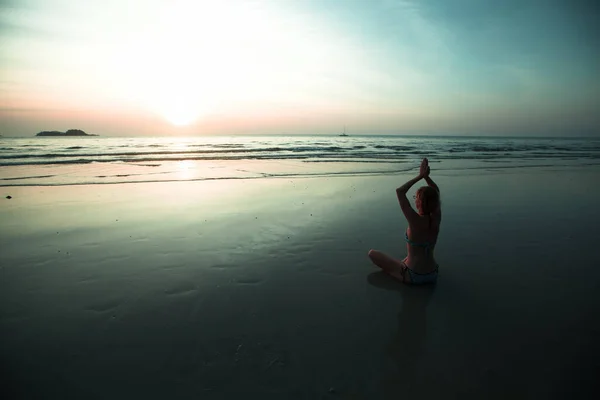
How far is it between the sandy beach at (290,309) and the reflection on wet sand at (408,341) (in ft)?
0.05

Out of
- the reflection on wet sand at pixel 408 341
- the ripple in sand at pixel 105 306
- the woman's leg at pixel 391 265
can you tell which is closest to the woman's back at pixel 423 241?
the woman's leg at pixel 391 265

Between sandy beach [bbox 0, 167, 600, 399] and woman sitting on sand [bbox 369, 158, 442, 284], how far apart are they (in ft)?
0.90

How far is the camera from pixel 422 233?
4066mm

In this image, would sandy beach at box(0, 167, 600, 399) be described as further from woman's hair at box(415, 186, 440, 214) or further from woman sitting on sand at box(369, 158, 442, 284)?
woman's hair at box(415, 186, 440, 214)

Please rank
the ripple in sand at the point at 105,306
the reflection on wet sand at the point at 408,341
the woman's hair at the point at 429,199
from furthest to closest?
the woman's hair at the point at 429,199 < the ripple in sand at the point at 105,306 < the reflection on wet sand at the point at 408,341

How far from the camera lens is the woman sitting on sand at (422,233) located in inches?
159

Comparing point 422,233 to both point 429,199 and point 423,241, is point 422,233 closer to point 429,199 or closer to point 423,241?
point 423,241

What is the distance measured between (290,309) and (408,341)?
Answer: 1.29 m

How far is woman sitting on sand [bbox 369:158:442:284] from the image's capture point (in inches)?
159

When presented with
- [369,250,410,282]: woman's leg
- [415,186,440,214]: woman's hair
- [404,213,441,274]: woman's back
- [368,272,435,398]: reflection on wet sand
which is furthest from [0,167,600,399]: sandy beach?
[415,186,440,214]: woman's hair

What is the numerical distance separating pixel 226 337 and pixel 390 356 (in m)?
1.57

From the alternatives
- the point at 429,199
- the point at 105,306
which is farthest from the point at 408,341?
the point at 105,306

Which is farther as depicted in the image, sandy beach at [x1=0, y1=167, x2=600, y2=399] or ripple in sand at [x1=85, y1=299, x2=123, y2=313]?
ripple in sand at [x1=85, y1=299, x2=123, y2=313]

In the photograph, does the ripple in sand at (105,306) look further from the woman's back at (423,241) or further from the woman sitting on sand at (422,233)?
the woman's back at (423,241)
